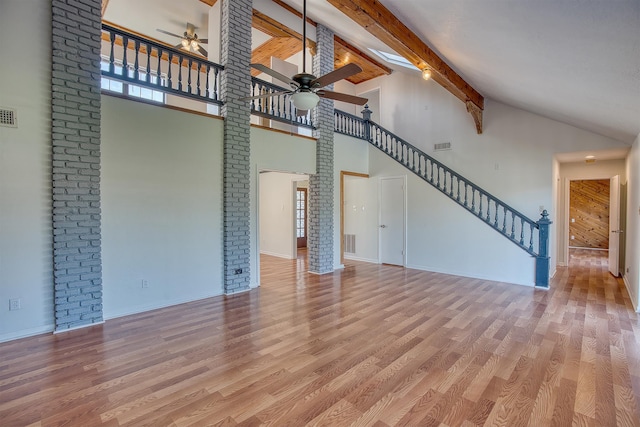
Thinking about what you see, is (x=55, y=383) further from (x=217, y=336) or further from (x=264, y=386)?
(x=264, y=386)

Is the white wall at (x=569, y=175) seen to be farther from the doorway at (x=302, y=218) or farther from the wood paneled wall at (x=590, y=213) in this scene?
the doorway at (x=302, y=218)

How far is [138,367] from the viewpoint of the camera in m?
2.69

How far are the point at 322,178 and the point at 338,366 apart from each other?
13.6ft

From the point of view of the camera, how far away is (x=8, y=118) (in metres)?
3.17

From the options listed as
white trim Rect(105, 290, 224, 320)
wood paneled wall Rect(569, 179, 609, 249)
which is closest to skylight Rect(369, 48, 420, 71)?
white trim Rect(105, 290, 224, 320)

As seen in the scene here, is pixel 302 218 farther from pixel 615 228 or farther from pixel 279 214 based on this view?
pixel 615 228

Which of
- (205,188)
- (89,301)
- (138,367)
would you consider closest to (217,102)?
(205,188)

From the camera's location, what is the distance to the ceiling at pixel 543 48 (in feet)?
6.92

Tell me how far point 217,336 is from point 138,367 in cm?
80

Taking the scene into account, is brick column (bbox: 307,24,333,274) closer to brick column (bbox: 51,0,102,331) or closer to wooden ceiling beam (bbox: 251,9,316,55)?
wooden ceiling beam (bbox: 251,9,316,55)

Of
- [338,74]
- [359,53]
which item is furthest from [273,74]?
[359,53]

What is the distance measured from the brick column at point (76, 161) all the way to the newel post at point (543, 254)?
21.7 feet

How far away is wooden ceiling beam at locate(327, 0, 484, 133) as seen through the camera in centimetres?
331

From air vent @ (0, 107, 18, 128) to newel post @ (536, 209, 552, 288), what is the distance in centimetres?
732
